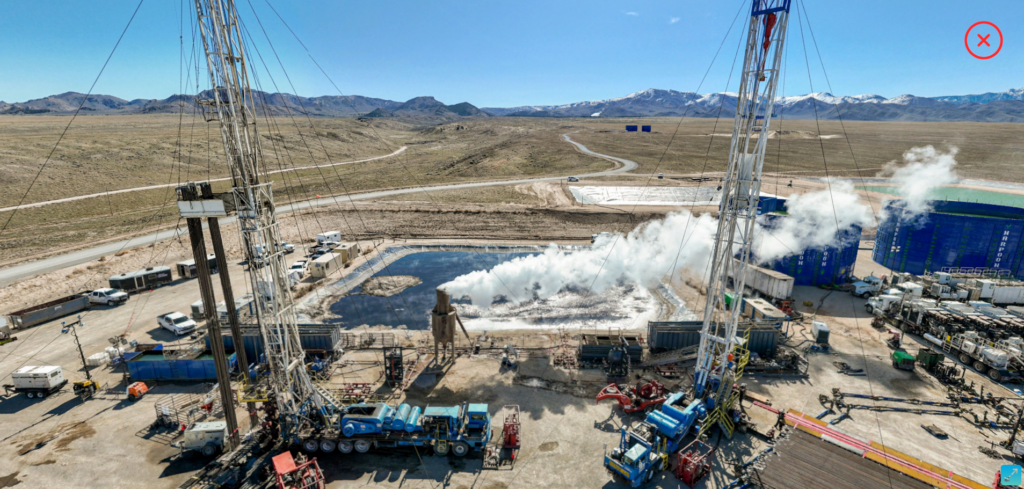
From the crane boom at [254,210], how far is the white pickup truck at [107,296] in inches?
1215

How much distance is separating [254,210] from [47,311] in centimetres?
3516

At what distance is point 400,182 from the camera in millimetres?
105375

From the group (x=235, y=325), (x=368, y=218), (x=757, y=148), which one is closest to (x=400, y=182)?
(x=368, y=218)

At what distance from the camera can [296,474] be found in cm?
2069

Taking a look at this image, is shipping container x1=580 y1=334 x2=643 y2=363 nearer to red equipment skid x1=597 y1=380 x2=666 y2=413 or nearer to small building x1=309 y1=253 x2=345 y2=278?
red equipment skid x1=597 y1=380 x2=666 y2=413

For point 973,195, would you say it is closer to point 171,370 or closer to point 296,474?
point 296,474

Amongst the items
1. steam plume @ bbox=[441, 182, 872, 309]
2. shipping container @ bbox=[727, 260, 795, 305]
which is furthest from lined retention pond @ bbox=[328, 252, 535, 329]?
shipping container @ bbox=[727, 260, 795, 305]

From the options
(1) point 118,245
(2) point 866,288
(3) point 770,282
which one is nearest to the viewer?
(3) point 770,282

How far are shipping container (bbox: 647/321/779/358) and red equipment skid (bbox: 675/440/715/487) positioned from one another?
435 inches

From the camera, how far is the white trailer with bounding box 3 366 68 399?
90.9 feet

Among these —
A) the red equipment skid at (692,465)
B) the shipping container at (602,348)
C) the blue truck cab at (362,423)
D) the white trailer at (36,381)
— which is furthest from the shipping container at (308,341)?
the red equipment skid at (692,465)

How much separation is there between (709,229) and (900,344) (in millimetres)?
18493

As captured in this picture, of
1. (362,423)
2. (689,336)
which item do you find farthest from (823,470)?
(362,423)

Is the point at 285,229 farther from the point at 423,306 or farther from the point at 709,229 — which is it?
the point at 709,229
